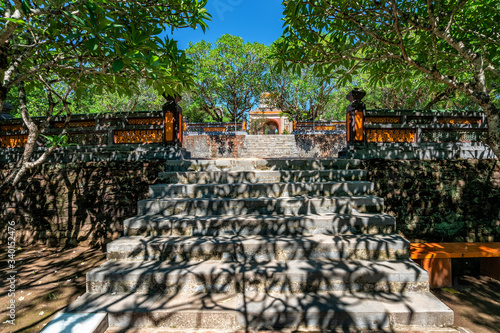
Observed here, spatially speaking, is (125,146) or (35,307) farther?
(125,146)

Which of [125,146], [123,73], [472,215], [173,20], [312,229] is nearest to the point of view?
[312,229]

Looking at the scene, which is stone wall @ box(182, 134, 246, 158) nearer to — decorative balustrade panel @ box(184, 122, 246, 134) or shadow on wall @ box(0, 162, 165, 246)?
decorative balustrade panel @ box(184, 122, 246, 134)

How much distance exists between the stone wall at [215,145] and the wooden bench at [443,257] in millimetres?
10817


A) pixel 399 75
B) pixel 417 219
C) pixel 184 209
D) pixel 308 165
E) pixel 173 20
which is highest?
pixel 173 20

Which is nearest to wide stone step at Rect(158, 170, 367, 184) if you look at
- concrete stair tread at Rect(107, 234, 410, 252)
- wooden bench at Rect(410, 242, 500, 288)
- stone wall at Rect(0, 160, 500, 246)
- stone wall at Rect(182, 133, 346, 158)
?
stone wall at Rect(0, 160, 500, 246)

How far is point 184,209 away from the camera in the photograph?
3.67 metres

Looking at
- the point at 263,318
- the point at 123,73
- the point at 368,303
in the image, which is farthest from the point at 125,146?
the point at 368,303

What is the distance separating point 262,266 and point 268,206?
108 centimetres

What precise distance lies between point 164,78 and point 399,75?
5142 millimetres

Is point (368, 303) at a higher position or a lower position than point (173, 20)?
lower

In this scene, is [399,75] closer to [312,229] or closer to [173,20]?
[312,229]

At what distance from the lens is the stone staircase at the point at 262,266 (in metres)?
2.28

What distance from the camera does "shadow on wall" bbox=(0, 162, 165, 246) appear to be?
4789mm

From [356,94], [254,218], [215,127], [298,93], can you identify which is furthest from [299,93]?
[254,218]
